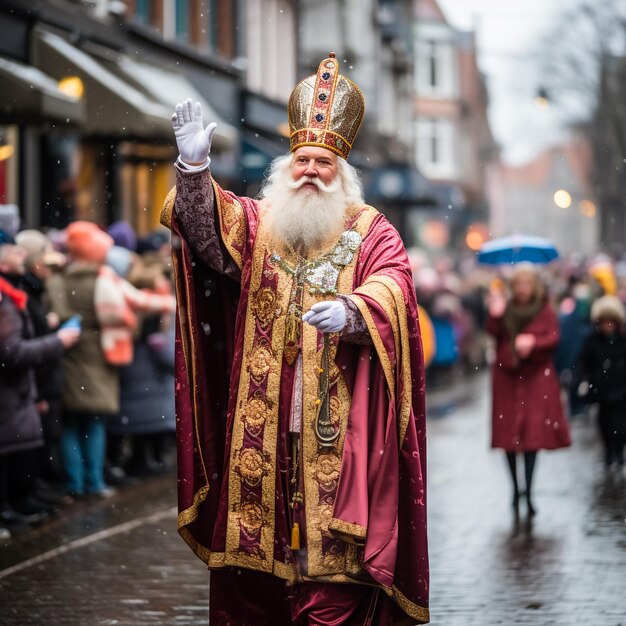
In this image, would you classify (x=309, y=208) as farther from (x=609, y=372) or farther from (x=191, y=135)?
(x=609, y=372)

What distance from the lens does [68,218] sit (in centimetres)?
1764

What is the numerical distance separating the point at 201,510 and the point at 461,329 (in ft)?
63.2

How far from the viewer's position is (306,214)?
19.1ft

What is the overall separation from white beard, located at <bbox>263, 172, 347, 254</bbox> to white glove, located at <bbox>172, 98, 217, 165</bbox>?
1.39 ft

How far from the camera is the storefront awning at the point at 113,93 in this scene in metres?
16.0

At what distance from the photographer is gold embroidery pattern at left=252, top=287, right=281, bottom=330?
5.84 m

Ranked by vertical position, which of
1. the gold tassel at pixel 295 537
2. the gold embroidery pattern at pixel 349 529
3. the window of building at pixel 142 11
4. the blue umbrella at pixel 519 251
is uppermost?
the window of building at pixel 142 11

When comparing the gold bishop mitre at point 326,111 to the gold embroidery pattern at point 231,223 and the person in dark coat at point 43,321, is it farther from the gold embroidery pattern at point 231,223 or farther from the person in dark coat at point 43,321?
the person in dark coat at point 43,321

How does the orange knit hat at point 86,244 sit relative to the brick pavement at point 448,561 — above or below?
above

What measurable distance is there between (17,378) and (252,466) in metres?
4.07

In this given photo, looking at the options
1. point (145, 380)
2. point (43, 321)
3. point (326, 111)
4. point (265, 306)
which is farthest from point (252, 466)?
point (145, 380)

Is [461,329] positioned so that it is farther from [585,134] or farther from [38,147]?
[585,134]

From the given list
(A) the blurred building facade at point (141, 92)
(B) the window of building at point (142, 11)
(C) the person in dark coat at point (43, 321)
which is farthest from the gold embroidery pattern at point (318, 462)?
(B) the window of building at point (142, 11)

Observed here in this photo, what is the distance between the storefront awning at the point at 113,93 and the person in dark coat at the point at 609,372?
19.9 feet
